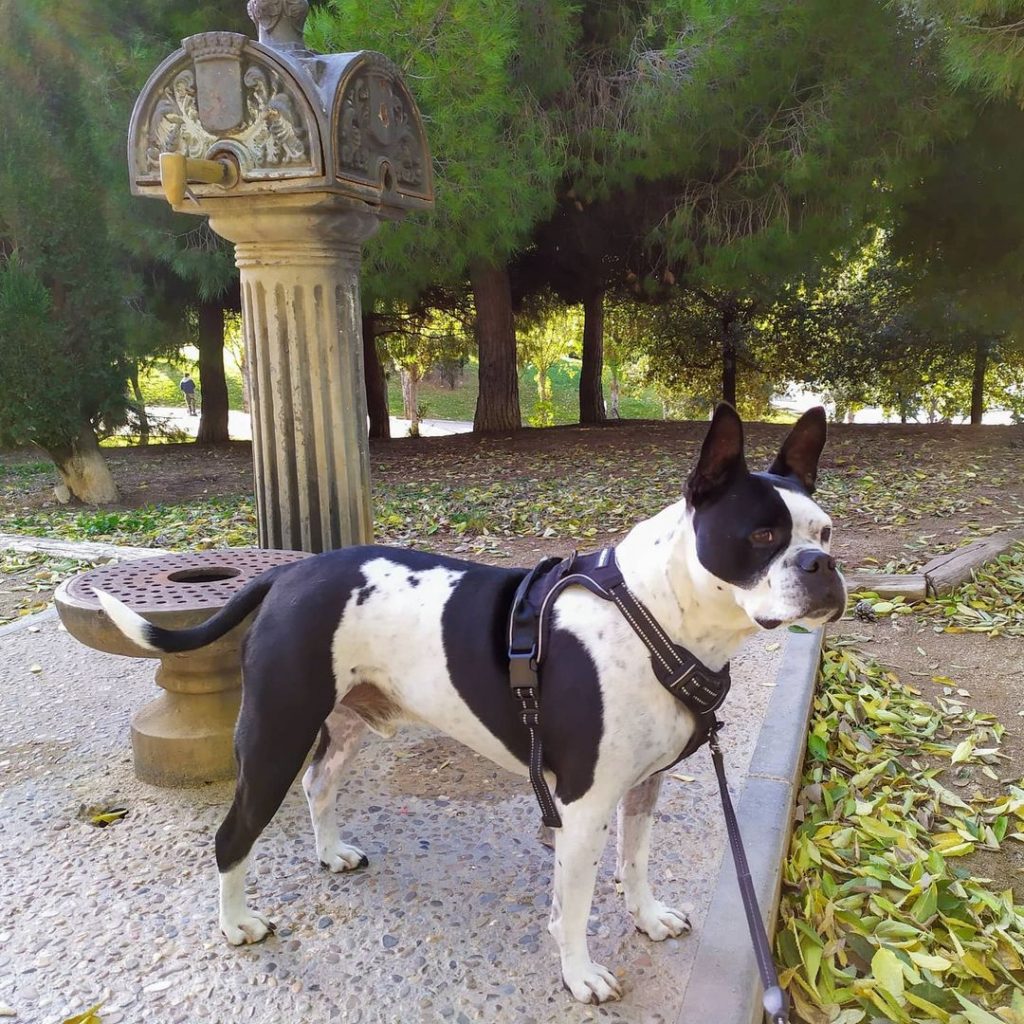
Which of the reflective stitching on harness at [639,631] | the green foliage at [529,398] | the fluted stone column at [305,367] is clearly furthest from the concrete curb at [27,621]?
the green foliage at [529,398]

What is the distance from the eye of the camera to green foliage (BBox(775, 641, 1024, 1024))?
2.30 meters

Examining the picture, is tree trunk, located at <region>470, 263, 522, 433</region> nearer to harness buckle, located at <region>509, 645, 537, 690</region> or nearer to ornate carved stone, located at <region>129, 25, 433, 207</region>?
ornate carved stone, located at <region>129, 25, 433, 207</region>

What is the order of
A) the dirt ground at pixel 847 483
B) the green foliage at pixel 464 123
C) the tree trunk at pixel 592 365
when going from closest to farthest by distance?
the dirt ground at pixel 847 483 < the green foliage at pixel 464 123 < the tree trunk at pixel 592 365

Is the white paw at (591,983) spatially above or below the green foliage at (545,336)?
below

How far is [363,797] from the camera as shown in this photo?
3074 mm

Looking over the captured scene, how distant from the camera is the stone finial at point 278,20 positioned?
3555 millimetres

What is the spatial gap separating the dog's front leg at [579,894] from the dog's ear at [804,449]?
0.89 meters

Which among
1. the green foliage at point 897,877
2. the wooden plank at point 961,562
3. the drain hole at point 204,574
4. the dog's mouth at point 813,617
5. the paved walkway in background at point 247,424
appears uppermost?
the dog's mouth at point 813,617

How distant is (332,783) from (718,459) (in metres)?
1.52

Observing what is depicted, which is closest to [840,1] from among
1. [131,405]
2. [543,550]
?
[543,550]

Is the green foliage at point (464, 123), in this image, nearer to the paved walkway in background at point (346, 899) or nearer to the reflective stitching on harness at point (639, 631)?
the paved walkway in background at point (346, 899)

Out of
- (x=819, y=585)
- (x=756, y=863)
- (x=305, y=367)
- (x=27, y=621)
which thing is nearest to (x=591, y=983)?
(x=756, y=863)

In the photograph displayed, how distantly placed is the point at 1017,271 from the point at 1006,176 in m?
1.24

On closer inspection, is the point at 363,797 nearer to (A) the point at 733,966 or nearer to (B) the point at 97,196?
(A) the point at 733,966
